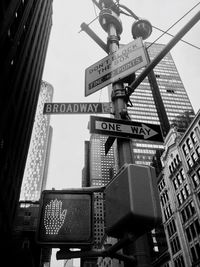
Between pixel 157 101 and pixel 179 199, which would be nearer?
pixel 179 199

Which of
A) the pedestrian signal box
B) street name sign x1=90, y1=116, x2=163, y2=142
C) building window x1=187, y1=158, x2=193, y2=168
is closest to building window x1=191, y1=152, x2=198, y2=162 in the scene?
building window x1=187, y1=158, x2=193, y2=168

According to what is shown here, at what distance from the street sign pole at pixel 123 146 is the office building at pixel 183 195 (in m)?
42.2

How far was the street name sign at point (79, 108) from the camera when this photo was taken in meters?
5.43

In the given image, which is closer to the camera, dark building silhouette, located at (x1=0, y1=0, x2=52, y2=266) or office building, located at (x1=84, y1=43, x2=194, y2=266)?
dark building silhouette, located at (x1=0, y1=0, x2=52, y2=266)

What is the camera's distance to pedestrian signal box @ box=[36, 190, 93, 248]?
9.43ft

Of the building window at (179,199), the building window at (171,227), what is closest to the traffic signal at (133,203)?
the building window at (179,199)

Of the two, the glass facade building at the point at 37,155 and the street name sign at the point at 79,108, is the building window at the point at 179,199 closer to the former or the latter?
the street name sign at the point at 79,108

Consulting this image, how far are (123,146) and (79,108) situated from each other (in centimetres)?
176

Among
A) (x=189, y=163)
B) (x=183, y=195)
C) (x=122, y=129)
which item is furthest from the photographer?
(x=183, y=195)

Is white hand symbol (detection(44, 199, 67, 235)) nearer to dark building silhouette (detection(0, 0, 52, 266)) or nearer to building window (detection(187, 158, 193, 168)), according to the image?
dark building silhouette (detection(0, 0, 52, 266))

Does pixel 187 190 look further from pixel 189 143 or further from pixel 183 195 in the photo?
pixel 189 143

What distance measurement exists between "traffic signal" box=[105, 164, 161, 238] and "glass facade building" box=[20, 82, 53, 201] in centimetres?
15228

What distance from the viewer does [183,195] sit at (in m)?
50.5

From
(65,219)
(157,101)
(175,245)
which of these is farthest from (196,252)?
(157,101)
